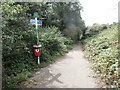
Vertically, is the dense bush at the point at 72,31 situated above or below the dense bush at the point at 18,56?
above

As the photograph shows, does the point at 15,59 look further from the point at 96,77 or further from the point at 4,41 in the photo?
the point at 96,77

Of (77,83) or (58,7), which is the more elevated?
(58,7)

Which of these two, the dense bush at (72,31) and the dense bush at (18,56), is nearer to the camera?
the dense bush at (18,56)

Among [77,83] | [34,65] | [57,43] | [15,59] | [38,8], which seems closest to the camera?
[77,83]

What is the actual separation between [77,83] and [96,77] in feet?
2.88

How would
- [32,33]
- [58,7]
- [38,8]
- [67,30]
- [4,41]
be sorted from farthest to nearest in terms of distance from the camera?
[67,30], [58,7], [38,8], [32,33], [4,41]

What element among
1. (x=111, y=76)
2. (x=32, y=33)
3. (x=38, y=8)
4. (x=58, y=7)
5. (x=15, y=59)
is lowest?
(x=111, y=76)

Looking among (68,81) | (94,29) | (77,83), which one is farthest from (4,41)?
(94,29)

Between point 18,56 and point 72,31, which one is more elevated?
point 72,31

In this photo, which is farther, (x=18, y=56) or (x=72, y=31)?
(x=72, y=31)

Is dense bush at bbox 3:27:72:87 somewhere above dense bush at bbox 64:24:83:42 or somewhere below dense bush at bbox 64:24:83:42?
below

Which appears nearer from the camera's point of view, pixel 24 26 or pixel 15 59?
pixel 15 59

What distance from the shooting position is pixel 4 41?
3.31 meters

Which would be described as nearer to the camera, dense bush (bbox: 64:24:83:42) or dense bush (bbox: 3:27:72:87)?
dense bush (bbox: 3:27:72:87)
